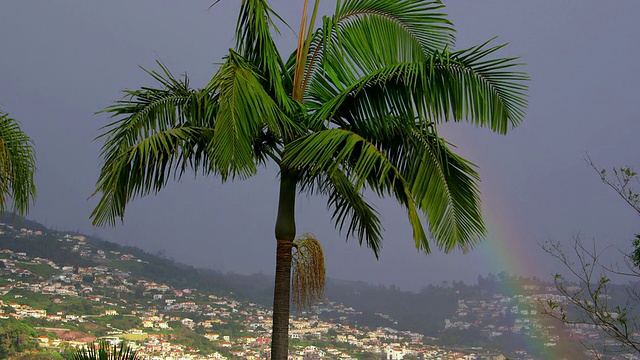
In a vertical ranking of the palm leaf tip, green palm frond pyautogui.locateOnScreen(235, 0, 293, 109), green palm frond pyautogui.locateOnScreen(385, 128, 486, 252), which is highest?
green palm frond pyautogui.locateOnScreen(235, 0, 293, 109)

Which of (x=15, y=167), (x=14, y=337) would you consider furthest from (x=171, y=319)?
(x=15, y=167)

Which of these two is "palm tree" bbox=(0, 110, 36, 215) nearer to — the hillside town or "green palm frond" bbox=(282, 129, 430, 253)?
"green palm frond" bbox=(282, 129, 430, 253)

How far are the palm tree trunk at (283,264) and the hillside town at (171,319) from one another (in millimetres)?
22472

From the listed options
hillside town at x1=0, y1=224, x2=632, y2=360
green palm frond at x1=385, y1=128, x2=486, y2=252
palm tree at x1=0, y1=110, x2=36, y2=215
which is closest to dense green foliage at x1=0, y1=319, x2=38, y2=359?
hillside town at x1=0, y1=224, x2=632, y2=360

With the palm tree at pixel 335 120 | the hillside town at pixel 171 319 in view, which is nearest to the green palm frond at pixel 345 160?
the palm tree at pixel 335 120

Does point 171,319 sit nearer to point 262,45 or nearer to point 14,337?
point 14,337

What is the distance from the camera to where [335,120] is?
7.14 meters

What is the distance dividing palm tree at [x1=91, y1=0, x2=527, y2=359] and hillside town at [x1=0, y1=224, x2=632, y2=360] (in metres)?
21.9

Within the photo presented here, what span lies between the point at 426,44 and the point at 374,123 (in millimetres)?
1188

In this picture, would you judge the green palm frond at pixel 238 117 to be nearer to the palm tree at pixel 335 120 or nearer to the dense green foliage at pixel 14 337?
the palm tree at pixel 335 120

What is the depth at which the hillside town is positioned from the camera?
34.3 meters

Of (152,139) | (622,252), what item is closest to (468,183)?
(622,252)

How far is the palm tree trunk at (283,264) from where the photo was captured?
21.8 ft

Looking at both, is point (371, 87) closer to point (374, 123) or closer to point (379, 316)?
point (374, 123)
